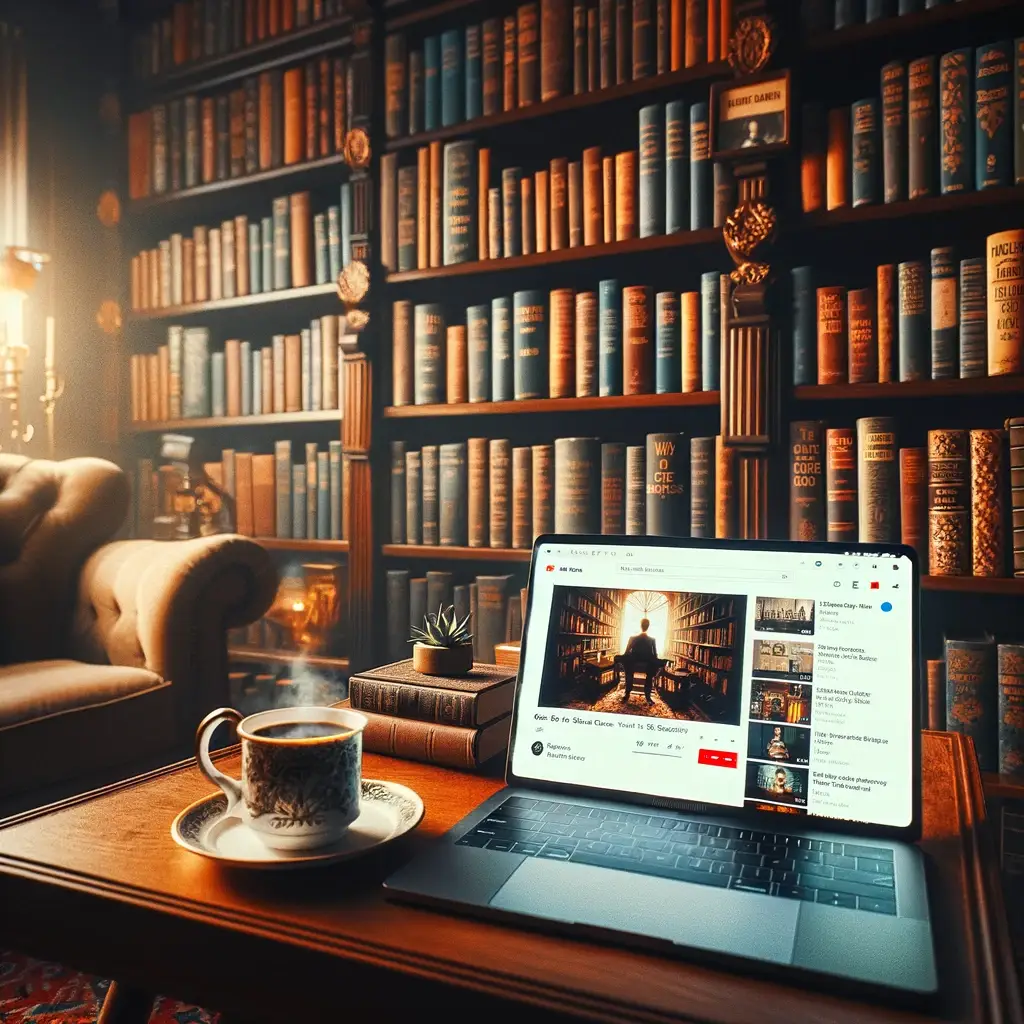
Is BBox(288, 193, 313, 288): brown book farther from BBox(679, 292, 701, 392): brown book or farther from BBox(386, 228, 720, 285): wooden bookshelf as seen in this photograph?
BBox(679, 292, 701, 392): brown book

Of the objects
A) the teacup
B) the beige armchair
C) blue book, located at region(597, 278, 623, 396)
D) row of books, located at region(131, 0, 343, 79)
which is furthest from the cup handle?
row of books, located at region(131, 0, 343, 79)

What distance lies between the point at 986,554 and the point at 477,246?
1266 mm

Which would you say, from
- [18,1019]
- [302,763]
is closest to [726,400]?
[302,763]

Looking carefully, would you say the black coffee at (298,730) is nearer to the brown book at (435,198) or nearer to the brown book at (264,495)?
the brown book at (435,198)

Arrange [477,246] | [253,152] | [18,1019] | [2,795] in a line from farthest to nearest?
[253,152] < [477,246] < [2,795] < [18,1019]

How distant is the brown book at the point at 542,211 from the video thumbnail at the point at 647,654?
131cm

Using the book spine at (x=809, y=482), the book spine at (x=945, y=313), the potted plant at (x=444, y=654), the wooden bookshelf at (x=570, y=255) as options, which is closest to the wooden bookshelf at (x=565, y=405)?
the book spine at (x=809, y=482)

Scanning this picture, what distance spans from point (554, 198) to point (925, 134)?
749 mm

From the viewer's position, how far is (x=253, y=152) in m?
2.37

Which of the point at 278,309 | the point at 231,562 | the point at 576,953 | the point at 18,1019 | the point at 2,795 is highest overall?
the point at 278,309

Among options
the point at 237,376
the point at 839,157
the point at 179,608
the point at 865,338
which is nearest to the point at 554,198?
the point at 839,157

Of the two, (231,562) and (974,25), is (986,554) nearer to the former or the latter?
(974,25)

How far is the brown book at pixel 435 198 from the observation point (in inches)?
80.4

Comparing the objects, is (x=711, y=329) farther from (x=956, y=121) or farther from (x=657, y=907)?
(x=657, y=907)
